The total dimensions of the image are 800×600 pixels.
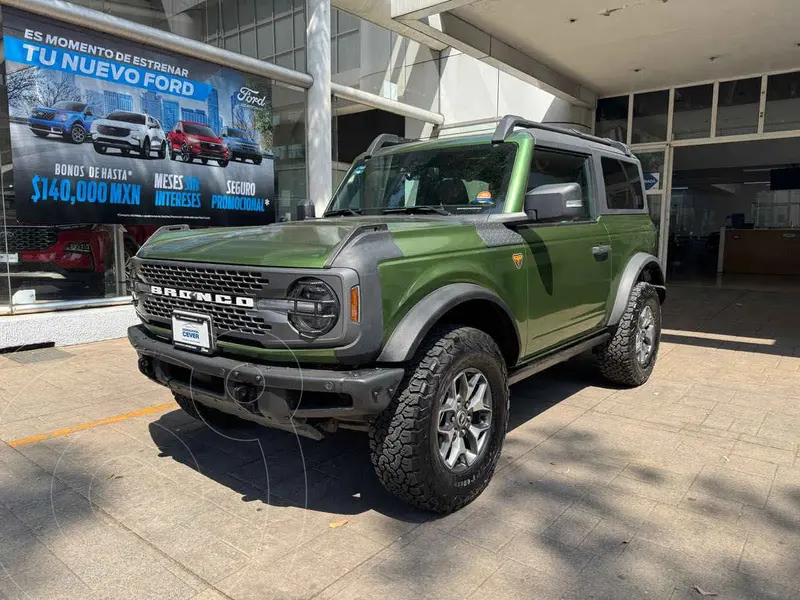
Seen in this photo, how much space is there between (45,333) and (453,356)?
5874mm

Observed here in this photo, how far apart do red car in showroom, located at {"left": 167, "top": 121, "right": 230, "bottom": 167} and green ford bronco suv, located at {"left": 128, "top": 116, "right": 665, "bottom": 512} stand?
4368 mm

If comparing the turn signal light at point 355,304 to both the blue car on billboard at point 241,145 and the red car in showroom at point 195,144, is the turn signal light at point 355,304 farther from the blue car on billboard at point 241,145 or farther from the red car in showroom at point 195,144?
the blue car on billboard at point 241,145

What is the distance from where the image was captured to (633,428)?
4.27 meters

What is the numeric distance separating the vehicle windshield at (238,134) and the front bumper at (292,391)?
6306 millimetres

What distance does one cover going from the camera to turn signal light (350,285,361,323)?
8.43 feet

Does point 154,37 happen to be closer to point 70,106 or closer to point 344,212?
point 70,106

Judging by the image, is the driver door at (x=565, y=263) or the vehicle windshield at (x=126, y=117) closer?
the driver door at (x=565, y=263)

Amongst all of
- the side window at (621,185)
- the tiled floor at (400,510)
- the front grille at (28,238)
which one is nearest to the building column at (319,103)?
the front grille at (28,238)

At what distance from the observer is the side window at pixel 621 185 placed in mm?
4871

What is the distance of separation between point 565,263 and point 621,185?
156cm

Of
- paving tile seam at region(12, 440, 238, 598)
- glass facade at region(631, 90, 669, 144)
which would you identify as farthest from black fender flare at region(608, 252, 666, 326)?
glass facade at region(631, 90, 669, 144)

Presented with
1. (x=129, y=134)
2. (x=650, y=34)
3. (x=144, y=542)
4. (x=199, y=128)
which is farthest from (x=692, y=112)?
(x=144, y=542)

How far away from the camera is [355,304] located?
2586 millimetres

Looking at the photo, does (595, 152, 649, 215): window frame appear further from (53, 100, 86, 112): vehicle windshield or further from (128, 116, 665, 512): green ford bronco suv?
(53, 100, 86, 112): vehicle windshield
